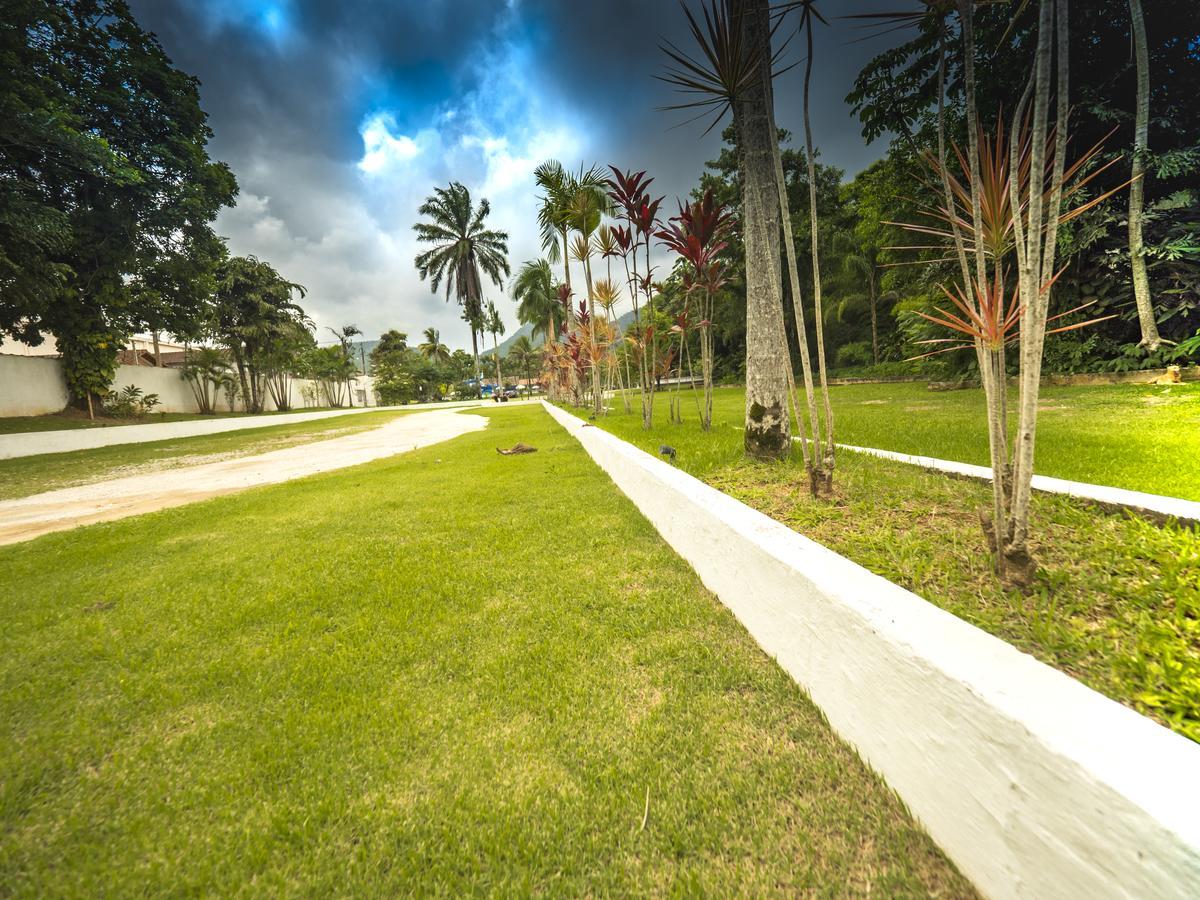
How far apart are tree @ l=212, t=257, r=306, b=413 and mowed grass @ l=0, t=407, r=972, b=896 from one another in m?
27.7

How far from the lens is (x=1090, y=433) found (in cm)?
464

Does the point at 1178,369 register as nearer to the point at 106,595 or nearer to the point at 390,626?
the point at 390,626

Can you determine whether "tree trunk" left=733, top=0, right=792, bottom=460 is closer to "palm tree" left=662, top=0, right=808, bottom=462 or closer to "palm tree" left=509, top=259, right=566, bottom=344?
"palm tree" left=662, top=0, right=808, bottom=462

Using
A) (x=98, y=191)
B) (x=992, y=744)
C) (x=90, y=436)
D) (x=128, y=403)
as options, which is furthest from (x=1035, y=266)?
(x=128, y=403)

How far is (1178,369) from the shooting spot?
7660 mm

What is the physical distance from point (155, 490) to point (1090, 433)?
38.5 feet

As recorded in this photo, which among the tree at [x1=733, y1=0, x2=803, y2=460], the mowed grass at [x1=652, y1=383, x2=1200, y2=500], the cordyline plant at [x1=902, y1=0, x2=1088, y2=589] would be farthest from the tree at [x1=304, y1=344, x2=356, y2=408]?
the cordyline plant at [x1=902, y1=0, x2=1088, y2=589]

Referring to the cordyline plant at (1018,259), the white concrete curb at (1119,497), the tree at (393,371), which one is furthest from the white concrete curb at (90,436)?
the tree at (393,371)

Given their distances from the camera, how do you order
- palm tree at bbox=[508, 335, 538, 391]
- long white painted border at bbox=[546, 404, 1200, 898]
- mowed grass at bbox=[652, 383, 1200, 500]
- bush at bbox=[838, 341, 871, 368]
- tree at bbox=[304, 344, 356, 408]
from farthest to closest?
palm tree at bbox=[508, 335, 538, 391]
tree at bbox=[304, 344, 356, 408]
bush at bbox=[838, 341, 871, 368]
mowed grass at bbox=[652, 383, 1200, 500]
long white painted border at bbox=[546, 404, 1200, 898]

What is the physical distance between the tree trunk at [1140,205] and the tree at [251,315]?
109 ft

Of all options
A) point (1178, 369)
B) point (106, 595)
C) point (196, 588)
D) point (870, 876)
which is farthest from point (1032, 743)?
point (1178, 369)

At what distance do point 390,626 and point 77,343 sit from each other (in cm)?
1947

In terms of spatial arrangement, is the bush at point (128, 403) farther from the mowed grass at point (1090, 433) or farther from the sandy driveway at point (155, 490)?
the mowed grass at point (1090, 433)

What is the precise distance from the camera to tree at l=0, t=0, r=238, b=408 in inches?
367
